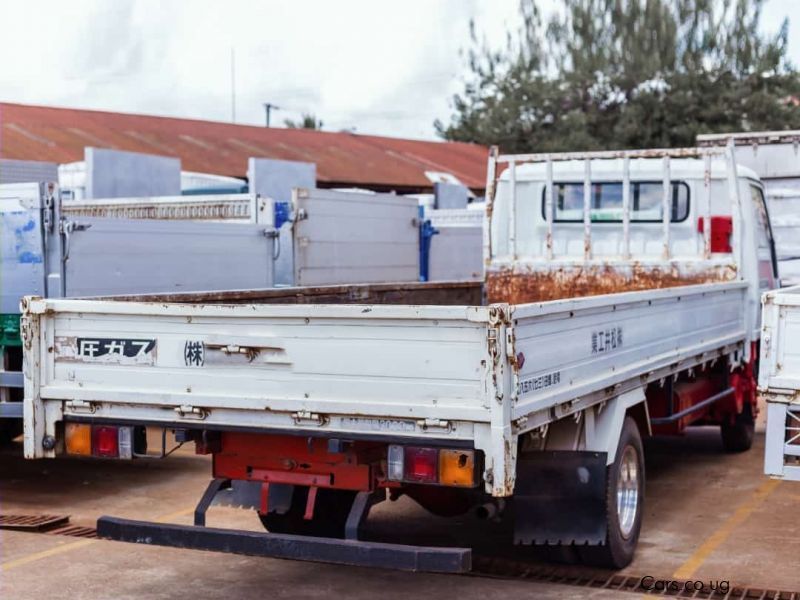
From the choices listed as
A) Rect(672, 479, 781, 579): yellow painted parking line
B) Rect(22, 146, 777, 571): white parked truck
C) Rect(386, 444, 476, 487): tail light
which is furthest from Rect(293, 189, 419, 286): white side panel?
Rect(386, 444, 476, 487): tail light

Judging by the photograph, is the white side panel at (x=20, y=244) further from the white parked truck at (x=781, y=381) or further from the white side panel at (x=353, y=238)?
→ the white parked truck at (x=781, y=381)

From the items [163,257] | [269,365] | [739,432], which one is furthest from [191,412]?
[739,432]

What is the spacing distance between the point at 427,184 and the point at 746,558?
72.5ft

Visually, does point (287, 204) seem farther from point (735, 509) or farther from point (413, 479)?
point (413, 479)

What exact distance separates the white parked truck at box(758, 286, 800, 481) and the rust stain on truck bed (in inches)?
132

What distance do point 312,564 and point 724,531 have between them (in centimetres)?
254

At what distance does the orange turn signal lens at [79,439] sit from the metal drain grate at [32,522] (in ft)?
6.46

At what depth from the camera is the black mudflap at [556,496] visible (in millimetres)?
5805

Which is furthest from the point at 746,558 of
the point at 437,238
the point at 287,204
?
the point at 437,238

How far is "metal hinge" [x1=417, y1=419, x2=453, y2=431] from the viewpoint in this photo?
4.91 m

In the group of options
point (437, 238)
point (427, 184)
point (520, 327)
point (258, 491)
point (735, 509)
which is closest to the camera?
point (520, 327)

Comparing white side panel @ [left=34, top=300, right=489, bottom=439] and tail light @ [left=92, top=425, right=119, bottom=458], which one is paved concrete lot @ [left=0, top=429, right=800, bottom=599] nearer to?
tail light @ [left=92, top=425, right=119, bottom=458]

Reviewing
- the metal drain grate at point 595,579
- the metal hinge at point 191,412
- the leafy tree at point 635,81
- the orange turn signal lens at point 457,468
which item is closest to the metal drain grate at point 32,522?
the metal hinge at point 191,412

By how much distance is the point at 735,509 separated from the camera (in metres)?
7.89
